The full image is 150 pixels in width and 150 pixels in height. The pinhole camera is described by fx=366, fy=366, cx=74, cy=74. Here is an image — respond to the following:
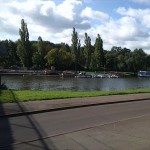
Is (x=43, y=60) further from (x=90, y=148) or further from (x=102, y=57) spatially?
(x=90, y=148)

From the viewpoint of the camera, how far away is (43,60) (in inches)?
6240

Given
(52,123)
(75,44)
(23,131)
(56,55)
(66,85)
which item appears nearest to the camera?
(23,131)

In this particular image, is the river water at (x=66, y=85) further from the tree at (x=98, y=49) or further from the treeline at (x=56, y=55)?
the tree at (x=98, y=49)

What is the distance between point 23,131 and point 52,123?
78.4 inches

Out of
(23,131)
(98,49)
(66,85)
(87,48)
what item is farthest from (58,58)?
(23,131)

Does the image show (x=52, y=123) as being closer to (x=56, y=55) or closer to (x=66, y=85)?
(x=66, y=85)

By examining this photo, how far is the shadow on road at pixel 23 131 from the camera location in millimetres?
10268

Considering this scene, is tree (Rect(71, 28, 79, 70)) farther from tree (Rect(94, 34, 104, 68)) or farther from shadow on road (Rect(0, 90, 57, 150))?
shadow on road (Rect(0, 90, 57, 150))

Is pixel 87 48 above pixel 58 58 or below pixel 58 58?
above

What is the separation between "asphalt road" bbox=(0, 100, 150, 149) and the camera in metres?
11.3

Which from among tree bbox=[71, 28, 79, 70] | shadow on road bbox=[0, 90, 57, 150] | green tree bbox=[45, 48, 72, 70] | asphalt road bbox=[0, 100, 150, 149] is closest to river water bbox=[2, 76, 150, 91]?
asphalt road bbox=[0, 100, 150, 149]

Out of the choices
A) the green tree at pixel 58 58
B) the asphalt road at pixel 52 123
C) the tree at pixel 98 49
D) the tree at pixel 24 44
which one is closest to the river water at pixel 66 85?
the tree at pixel 24 44

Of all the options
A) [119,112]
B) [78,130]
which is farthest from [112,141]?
[119,112]

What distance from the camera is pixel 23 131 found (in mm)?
12219
